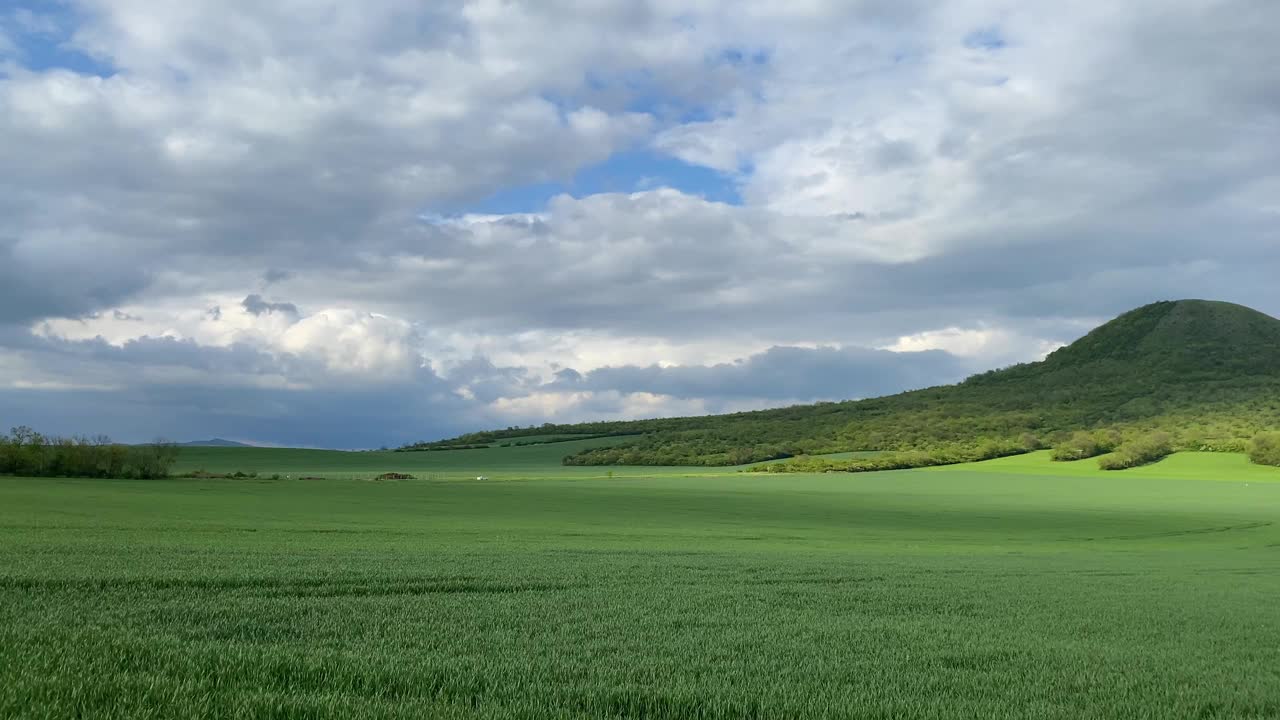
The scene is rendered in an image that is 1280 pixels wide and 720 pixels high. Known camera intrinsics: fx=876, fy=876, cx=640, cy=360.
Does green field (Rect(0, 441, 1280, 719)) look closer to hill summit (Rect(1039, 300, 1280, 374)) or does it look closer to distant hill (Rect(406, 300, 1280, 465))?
distant hill (Rect(406, 300, 1280, 465))

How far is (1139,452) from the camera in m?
101

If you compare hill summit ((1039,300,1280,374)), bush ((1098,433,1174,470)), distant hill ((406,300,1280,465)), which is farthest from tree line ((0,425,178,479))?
hill summit ((1039,300,1280,374))

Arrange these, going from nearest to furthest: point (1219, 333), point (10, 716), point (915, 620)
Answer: point (10, 716), point (915, 620), point (1219, 333)

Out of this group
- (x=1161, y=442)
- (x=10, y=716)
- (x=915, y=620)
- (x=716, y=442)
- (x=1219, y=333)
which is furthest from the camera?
(x=1219, y=333)

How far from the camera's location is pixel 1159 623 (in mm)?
13805

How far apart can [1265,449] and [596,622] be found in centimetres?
10711

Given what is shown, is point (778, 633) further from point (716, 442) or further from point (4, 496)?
point (716, 442)

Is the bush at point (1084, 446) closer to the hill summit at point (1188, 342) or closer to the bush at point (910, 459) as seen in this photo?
the bush at point (910, 459)

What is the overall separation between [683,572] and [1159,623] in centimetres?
872

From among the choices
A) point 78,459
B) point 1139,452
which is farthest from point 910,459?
point 78,459

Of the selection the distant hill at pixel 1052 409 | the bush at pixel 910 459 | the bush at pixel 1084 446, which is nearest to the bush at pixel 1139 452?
the bush at pixel 1084 446

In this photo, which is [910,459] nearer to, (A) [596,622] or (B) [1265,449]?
(B) [1265,449]

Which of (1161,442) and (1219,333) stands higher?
(1219,333)

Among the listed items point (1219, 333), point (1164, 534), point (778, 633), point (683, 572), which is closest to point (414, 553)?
point (683, 572)
